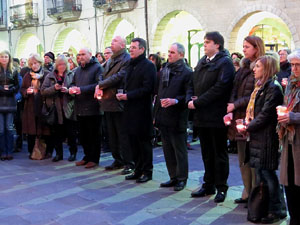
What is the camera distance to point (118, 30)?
25078 millimetres

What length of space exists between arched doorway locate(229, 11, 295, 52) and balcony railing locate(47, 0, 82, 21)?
10037 mm

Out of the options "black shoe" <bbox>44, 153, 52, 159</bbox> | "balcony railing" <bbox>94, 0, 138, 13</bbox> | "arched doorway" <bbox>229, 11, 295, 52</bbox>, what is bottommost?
"black shoe" <bbox>44, 153, 52, 159</bbox>

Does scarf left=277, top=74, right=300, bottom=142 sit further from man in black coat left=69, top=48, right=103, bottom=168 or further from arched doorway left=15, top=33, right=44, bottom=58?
arched doorway left=15, top=33, right=44, bottom=58

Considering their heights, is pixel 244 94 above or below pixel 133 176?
above

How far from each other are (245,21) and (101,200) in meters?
13.4

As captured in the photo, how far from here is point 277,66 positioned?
5.22 metres

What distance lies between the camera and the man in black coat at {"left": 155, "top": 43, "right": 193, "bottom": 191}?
6645 mm

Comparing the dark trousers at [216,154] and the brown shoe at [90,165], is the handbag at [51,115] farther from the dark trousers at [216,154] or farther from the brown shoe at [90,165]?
the dark trousers at [216,154]

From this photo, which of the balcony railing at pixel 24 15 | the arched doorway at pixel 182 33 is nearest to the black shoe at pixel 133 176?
the arched doorway at pixel 182 33

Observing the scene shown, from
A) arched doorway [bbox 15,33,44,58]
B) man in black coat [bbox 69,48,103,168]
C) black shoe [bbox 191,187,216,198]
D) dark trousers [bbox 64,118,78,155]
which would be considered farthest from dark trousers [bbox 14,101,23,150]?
arched doorway [bbox 15,33,44,58]

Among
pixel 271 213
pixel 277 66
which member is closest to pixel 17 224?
pixel 271 213

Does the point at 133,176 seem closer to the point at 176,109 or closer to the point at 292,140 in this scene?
the point at 176,109

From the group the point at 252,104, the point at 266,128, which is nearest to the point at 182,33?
the point at 252,104

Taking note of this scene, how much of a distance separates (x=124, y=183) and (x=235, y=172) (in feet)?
5.91
